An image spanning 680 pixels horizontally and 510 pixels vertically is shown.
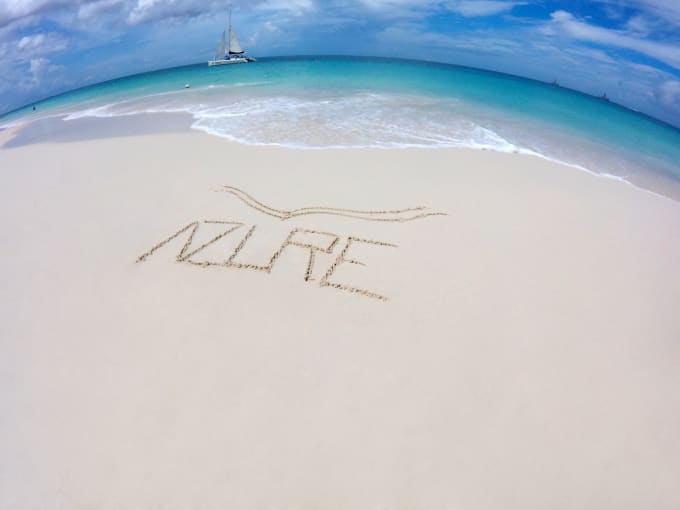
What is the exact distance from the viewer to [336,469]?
149 inches

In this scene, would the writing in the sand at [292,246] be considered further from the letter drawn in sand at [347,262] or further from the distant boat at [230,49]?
the distant boat at [230,49]

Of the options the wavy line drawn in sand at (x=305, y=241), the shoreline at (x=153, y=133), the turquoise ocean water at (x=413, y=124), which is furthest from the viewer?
the turquoise ocean water at (x=413, y=124)

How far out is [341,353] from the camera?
5.08 metres

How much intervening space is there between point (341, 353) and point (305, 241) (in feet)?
9.57

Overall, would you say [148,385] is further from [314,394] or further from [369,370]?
[369,370]

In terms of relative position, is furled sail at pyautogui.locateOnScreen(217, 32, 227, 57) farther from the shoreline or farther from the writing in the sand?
the writing in the sand

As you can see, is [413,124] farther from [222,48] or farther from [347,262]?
[222,48]

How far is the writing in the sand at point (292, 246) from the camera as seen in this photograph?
6441mm

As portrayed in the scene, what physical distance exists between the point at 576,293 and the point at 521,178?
17.5ft

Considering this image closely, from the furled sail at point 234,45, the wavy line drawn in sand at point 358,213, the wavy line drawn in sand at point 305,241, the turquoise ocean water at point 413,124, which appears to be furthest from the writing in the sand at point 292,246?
the furled sail at point 234,45

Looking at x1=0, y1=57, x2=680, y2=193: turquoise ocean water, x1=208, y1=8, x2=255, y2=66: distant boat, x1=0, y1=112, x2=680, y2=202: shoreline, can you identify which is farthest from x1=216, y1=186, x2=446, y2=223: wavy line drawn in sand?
x1=208, y1=8, x2=255, y2=66: distant boat

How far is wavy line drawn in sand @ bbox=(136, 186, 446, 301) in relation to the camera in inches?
261

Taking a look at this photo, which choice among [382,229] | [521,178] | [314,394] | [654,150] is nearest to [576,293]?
[382,229]

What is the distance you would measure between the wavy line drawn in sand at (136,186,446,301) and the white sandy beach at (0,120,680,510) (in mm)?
63
